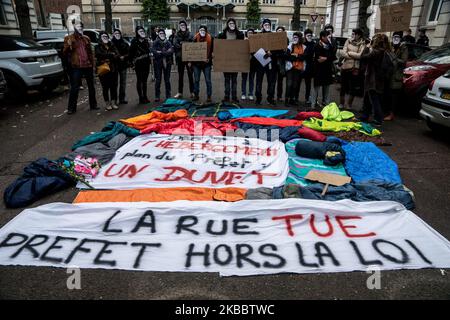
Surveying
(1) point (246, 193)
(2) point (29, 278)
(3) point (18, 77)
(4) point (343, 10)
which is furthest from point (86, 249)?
(4) point (343, 10)

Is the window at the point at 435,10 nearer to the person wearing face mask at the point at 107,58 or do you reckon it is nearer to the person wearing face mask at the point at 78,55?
the person wearing face mask at the point at 107,58

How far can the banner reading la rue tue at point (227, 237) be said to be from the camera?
2.85 meters

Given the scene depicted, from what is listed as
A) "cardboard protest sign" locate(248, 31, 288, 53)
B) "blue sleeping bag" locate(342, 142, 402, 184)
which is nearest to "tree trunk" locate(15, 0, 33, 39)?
"cardboard protest sign" locate(248, 31, 288, 53)

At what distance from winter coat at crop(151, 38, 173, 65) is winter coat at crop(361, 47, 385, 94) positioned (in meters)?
5.09

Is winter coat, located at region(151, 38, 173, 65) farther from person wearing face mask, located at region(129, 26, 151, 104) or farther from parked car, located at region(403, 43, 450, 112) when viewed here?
parked car, located at region(403, 43, 450, 112)

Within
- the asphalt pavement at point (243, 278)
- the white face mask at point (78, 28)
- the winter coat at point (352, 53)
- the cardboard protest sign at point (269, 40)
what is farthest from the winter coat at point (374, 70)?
the white face mask at point (78, 28)

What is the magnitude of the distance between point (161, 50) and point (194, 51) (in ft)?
3.39

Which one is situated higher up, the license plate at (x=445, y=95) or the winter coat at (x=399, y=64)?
the winter coat at (x=399, y=64)

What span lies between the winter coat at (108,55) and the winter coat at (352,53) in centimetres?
587

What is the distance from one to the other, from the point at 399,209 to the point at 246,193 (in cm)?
175

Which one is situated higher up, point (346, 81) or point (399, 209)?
point (346, 81)

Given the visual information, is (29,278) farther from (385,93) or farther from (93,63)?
(385,93)

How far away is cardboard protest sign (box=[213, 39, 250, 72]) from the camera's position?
8375 millimetres
